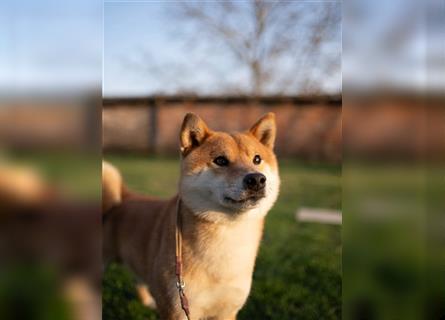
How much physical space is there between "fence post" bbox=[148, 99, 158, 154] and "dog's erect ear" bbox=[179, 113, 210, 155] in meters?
3.00

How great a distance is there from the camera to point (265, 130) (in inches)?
81.0

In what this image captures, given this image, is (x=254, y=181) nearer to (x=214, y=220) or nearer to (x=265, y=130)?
(x=214, y=220)

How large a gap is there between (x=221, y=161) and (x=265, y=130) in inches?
11.7

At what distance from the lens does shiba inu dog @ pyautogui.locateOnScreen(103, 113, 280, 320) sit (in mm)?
1865

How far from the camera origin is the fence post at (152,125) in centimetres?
499

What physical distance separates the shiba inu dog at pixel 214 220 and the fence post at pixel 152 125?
303 centimetres

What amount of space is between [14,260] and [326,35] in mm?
2621

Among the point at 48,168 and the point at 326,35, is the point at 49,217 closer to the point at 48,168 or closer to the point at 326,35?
the point at 48,168

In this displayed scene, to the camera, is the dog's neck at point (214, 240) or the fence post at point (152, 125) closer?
Result: the dog's neck at point (214, 240)

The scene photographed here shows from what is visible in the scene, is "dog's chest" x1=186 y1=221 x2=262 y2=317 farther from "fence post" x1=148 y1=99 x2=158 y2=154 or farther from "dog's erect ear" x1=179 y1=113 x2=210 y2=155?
"fence post" x1=148 y1=99 x2=158 y2=154

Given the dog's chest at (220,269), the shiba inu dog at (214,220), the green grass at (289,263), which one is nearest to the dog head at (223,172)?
the shiba inu dog at (214,220)

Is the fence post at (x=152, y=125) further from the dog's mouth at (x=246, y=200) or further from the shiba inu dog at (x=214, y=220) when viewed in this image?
the dog's mouth at (x=246, y=200)

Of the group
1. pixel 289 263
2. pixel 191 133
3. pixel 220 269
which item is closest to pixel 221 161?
pixel 191 133

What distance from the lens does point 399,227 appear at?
1.27 metres
